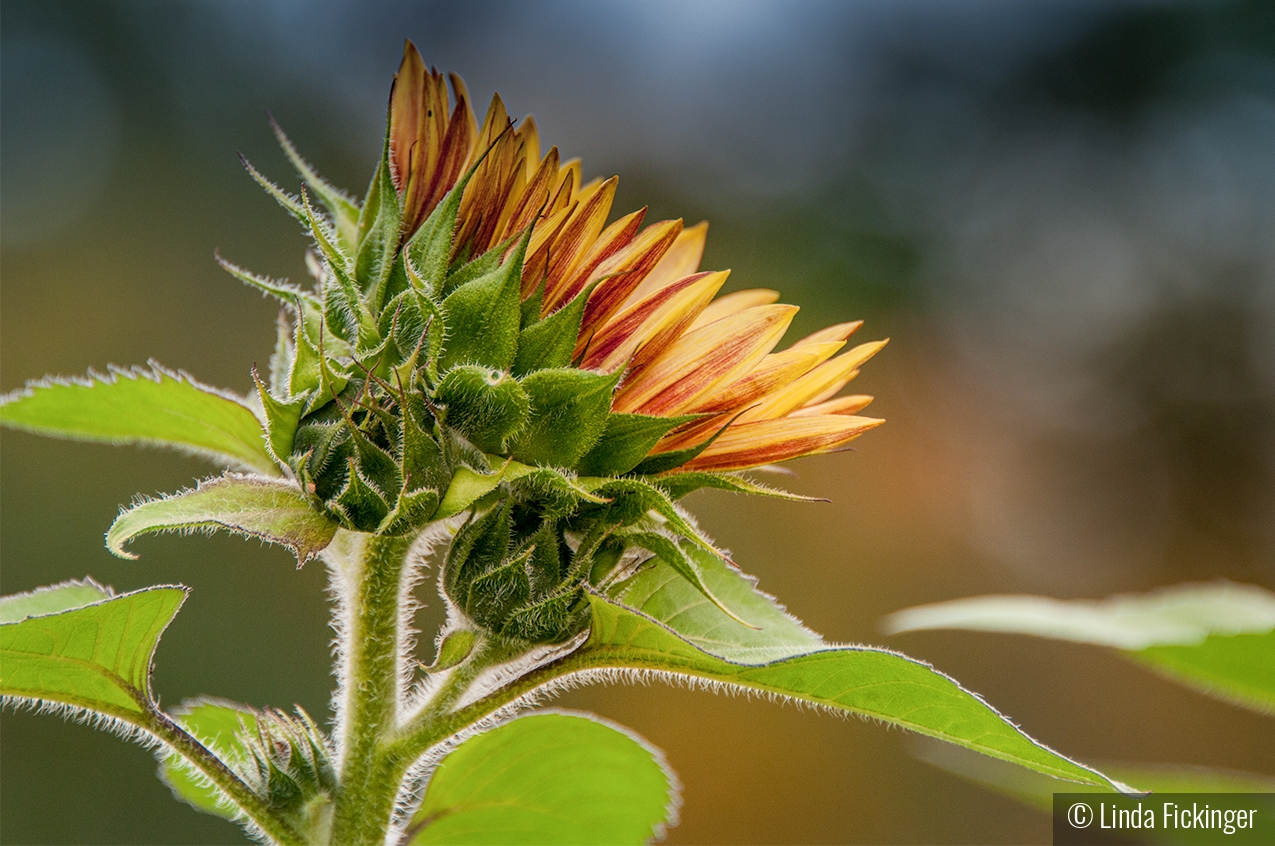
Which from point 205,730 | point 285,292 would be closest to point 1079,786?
point 285,292

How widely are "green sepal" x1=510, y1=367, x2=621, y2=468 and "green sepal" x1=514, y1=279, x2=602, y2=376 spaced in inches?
0.9

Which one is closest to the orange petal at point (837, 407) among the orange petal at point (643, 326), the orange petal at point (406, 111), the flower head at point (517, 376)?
the flower head at point (517, 376)

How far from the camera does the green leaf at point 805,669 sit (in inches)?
24.5

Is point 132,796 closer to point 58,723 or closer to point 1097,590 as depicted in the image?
point 58,723

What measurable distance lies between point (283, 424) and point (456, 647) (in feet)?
0.60

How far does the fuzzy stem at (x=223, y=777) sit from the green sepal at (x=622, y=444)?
0.30 m

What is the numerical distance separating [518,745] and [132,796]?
4099 mm

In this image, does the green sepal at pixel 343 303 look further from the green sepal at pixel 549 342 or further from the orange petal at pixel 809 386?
the orange petal at pixel 809 386

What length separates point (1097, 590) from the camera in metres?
5.51

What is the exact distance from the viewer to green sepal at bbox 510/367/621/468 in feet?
2.21

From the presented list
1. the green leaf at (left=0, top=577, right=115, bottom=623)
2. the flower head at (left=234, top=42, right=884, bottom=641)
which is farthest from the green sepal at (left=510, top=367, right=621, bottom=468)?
the green leaf at (left=0, top=577, right=115, bottom=623)

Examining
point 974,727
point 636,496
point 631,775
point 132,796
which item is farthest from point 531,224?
point 132,796

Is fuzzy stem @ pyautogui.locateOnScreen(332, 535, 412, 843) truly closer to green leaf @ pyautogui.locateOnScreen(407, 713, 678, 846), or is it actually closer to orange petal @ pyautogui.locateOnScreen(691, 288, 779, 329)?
green leaf @ pyautogui.locateOnScreen(407, 713, 678, 846)

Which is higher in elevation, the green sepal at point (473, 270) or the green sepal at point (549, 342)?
the green sepal at point (473, 270)
